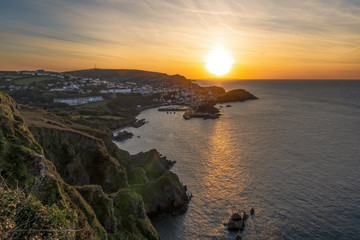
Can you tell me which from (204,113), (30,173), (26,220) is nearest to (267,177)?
(30,173)

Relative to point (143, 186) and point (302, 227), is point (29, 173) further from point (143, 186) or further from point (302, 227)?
point (302, 227)

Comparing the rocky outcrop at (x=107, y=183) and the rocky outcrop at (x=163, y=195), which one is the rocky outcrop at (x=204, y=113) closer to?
the rocky outcrop at (x=107, y=183)

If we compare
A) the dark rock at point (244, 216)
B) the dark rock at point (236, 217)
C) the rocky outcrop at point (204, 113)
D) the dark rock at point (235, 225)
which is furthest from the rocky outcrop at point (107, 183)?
the rocky outcrop at point (204, 113)

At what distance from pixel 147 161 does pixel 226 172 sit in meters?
19.7

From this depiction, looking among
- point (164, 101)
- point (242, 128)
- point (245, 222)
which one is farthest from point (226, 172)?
point (164, 101)

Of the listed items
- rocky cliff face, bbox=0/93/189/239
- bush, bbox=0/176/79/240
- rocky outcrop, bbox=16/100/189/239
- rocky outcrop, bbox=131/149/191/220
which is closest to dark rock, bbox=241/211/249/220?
rocky outcrop, bbox=131/149/191/220

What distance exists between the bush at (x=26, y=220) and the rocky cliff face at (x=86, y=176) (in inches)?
154

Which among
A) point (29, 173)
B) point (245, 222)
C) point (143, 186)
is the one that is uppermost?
point (29, 173)

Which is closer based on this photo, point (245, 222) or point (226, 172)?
point (245, 222)

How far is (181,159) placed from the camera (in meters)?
64.9

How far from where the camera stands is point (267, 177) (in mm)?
Result: 51875

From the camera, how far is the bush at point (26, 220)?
955cm

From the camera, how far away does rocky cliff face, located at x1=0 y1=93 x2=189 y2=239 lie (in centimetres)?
1606

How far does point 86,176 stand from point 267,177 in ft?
128
